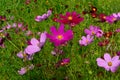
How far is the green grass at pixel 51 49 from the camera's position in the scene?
208 cm

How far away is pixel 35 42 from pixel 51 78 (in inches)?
13.2

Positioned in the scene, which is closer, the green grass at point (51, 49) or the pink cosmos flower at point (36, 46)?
the pink cosmos flower at point (36, 46)

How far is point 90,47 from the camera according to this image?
2.52 m

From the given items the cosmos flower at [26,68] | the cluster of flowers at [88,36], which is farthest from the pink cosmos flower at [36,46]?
the cluster of flowers at [88,36]

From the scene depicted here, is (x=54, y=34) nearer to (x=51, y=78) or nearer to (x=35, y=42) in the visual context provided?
(x=35, y=42)

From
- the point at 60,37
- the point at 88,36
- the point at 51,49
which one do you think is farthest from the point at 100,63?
the point at 51,49

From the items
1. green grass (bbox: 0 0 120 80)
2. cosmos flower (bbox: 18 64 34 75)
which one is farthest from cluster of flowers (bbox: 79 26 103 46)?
cosmos flower (bbox: 18 64 34 75)

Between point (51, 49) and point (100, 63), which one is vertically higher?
point (100, 63)

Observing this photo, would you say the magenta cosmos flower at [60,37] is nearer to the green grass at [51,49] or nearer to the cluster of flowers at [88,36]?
the green grass at [51,49]

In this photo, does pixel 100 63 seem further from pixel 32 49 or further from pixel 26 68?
pixel 26 68

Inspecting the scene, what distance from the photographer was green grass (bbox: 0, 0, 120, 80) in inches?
81.7

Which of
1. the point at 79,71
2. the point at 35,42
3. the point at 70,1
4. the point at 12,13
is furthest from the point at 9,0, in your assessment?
the point at 35,42

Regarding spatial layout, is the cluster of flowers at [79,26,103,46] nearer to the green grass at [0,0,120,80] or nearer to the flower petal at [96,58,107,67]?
the green grass at [0,0,120,80]

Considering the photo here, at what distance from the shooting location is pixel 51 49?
2.65m
